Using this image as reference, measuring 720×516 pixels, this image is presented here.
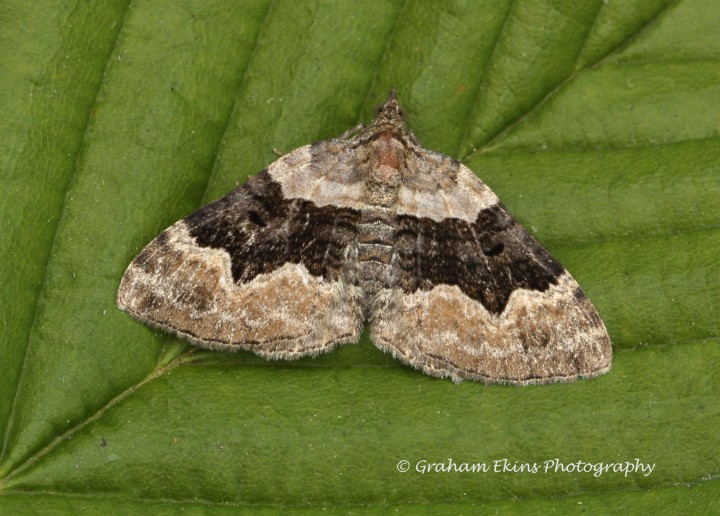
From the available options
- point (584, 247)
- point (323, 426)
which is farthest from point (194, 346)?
point (584, 247)

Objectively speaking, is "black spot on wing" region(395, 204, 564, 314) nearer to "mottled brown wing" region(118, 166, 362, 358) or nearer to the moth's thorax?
the moth's thorax

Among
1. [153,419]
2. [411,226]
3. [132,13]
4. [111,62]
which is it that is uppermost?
[132,13]

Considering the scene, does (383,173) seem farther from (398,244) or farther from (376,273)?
(376,273)

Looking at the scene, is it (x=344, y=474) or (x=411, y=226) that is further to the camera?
(x=411, y=226)

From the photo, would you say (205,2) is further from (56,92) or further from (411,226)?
(411,226)

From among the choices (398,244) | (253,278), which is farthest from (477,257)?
(253,278)

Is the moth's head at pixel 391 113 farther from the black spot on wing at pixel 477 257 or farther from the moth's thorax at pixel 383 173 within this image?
the black spot on wing at pixel 477 257
